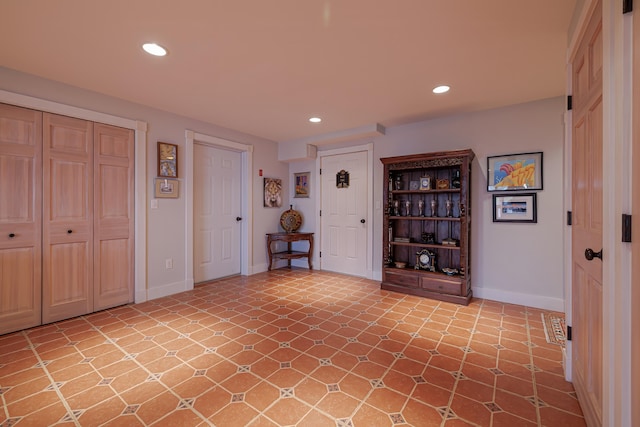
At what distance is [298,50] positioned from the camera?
7.38ft

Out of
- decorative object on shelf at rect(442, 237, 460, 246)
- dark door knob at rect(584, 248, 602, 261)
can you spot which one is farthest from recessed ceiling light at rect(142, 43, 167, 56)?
decorative object on shelf at rect(442, 237, 460, 246)

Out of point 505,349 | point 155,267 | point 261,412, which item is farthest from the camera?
point 155,267

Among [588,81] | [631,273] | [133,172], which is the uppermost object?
[588,81]

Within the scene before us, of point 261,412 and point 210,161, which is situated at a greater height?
point 210,161

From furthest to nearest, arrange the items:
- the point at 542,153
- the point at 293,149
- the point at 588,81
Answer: the point at 293,149 < the point at 542,153 < the point at 588,81

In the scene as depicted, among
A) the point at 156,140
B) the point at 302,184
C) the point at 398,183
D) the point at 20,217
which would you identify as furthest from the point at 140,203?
the point at 398,183

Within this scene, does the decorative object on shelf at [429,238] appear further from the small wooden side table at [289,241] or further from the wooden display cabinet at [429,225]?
the small wooden side table at [289,241]

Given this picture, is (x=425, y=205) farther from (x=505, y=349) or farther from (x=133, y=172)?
(x=133, y=172)

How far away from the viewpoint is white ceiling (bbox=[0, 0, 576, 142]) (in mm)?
1802

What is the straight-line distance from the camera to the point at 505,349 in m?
2.31

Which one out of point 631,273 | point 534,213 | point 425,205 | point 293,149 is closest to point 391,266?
point 425,205

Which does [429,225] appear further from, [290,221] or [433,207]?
[290,221]

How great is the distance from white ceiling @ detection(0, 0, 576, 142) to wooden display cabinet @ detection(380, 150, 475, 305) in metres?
0.78

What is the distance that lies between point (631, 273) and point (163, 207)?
4130 mm
